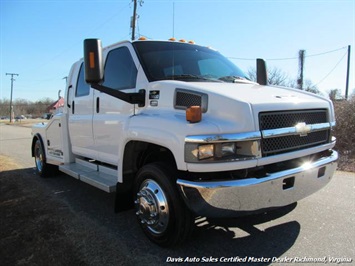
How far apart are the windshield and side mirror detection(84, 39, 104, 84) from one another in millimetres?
642

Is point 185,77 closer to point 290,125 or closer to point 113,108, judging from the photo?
point 113,108

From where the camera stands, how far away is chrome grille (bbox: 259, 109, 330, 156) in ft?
10.0

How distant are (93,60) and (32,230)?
229 cm

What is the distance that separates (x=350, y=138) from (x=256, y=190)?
932 centimetres

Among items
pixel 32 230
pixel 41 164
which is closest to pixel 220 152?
pixel 32 230

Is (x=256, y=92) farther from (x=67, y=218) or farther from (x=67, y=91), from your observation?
(x=67, y=91)

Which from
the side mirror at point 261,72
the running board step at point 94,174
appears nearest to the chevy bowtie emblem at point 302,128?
the side mirror at point 261,72

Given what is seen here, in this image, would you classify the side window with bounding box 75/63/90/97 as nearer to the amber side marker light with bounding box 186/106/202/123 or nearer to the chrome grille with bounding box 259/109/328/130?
the amber side marker light with bounding box 186/106/202/123

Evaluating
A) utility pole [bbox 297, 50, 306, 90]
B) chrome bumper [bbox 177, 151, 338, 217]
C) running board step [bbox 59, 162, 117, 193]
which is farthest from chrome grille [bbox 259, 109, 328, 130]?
utility pole [bbox 297, 50, 306, 90]

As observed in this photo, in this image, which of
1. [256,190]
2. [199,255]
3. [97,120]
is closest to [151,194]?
[199,255]

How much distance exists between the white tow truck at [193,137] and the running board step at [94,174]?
2cm

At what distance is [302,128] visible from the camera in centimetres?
332

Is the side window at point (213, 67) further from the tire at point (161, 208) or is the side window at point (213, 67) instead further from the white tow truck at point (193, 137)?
the tire at point (161, 208)

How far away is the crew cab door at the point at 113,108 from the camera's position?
13.9ft
